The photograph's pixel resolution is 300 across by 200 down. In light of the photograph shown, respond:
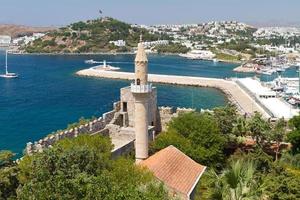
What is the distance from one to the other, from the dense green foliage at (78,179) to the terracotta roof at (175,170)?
1300 mm

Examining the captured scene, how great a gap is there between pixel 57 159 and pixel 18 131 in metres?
36.2

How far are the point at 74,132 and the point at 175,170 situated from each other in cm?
760

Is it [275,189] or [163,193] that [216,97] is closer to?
[275,189]

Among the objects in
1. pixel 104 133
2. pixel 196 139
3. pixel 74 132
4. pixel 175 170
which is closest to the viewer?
pixel 175 170

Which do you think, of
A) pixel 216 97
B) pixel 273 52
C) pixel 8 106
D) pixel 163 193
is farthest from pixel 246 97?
pixel 273 52

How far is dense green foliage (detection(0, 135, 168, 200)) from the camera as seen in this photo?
11102 mm

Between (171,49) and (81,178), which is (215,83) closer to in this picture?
(81,178)

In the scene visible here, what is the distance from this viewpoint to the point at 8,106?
6544 cm

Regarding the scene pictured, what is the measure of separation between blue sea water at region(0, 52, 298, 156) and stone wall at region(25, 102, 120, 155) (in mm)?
13981

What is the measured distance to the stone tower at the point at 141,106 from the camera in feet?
70.5

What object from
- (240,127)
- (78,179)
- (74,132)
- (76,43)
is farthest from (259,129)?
(76,43)

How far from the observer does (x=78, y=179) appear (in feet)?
37.8

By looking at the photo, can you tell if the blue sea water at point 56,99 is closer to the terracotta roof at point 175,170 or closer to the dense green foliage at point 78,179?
the terracotta roof at point 175,170

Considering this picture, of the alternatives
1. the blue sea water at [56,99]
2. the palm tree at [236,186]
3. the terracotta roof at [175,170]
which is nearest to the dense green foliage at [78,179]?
the terracotta roof at [175,170]
